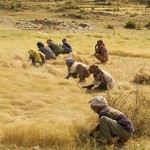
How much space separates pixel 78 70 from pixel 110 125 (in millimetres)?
5150

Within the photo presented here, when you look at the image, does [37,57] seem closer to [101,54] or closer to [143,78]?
[101,54]

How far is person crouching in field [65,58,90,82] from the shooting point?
37.4 ft

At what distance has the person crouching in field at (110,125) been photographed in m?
6.51

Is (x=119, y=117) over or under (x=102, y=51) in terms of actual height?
over

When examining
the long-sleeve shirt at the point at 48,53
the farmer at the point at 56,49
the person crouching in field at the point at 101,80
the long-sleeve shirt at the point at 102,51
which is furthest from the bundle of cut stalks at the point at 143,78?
the farmer at the point at 56,49

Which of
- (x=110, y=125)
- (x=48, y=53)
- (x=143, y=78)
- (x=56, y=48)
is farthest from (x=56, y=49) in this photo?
(x=110, y=125)

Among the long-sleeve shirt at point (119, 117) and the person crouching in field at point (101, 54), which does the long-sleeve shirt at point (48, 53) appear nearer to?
the person crouching in field at point (101, 54)

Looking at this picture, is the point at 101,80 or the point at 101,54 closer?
the point at 101,80

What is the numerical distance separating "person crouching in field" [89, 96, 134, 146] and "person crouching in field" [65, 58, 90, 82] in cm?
462

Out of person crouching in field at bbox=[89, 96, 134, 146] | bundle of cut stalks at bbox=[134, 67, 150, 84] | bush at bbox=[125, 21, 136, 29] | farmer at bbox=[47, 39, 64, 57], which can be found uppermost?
person crouching in field at bbox=[89, 96, 134, 146]

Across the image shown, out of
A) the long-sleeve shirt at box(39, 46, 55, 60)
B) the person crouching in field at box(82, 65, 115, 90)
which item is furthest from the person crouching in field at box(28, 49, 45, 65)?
the person crouching in field at box(82, 65, 115, 90)

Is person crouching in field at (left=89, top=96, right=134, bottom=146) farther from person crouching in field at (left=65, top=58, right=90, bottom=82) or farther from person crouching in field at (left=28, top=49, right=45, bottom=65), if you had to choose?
person crouching in field at (left=28, top=49, right=45, bottom=65)

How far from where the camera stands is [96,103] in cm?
673

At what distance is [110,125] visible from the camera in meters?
6.51
